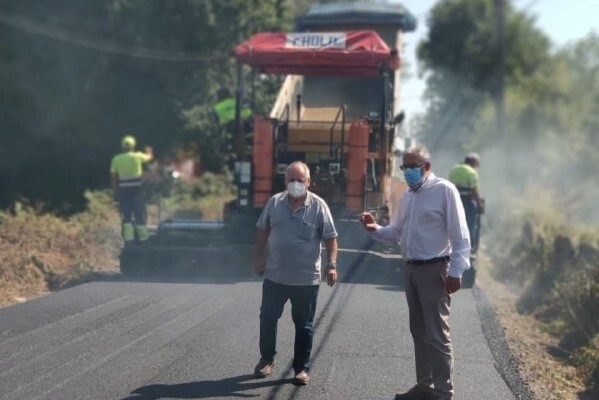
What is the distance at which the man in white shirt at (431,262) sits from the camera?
22.6 ft

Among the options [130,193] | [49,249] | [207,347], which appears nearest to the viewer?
[207,347]

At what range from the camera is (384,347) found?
8.68 m

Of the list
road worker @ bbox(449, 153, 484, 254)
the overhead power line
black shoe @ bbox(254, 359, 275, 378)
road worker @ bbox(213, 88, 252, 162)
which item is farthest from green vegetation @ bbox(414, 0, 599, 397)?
the overhead power line

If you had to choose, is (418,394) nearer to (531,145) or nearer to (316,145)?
(316,145)

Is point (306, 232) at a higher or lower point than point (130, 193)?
higher

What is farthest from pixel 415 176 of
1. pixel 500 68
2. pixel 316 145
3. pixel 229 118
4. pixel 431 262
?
pixel 500 68

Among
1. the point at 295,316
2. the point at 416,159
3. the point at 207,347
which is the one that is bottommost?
the point at 207,347

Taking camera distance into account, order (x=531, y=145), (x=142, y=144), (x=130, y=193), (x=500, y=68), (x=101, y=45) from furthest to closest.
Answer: (x=531, y=145) → (x=500, y=68) → (x=142, y=144) → (x=101, y=45) → (x=130, y=193)

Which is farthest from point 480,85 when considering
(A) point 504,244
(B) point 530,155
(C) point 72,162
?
(C) point 72,162

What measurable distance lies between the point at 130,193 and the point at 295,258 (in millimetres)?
7746

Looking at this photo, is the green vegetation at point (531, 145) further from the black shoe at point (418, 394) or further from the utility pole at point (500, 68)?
the black shoe at point (418, 394)

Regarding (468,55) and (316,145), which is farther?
(468,55)

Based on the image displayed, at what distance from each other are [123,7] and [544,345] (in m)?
13.5

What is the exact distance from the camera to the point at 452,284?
6.74 m
